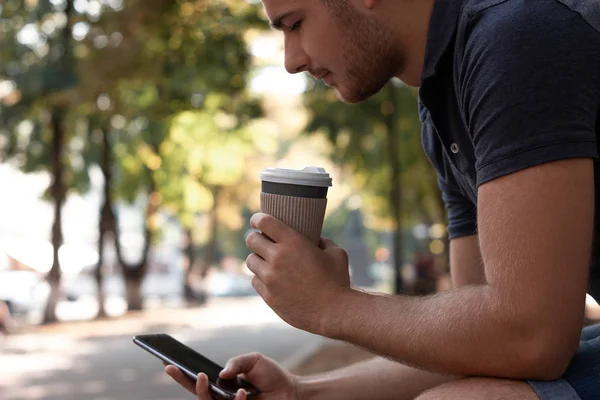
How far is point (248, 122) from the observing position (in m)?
17.0

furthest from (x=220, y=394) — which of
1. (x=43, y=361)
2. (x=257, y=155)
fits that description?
(x=257, y=155)

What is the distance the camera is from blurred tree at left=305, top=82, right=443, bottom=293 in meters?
17.1

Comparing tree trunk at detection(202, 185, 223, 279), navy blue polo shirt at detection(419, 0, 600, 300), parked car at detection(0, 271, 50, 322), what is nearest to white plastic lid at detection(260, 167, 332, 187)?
navy blue polo shirt at detection(419, 0, 600, 300)

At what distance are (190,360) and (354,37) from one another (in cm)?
97

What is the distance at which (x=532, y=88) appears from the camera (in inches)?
68.6

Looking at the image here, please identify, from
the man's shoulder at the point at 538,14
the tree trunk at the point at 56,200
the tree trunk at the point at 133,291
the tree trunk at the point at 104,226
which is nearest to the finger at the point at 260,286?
the man's shoulder at the point at 538,14

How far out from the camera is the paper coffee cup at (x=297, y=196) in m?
2.01

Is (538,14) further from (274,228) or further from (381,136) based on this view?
(381,136)

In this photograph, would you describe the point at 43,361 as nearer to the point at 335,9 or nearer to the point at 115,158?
the point at 115,158

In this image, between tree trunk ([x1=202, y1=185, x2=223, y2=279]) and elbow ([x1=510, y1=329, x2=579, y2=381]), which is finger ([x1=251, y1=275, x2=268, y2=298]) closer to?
elbow ([x1=510, y1=329, x2=579, y2=381])

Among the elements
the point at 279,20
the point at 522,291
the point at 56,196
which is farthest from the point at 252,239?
the point at 56,196

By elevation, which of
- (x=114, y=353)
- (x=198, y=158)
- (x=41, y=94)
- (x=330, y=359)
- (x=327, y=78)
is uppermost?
(x=327, y=78)

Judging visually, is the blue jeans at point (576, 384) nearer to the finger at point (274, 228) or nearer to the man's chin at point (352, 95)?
the finger at point (274, 228)

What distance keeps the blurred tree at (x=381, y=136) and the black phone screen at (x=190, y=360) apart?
1437cm
